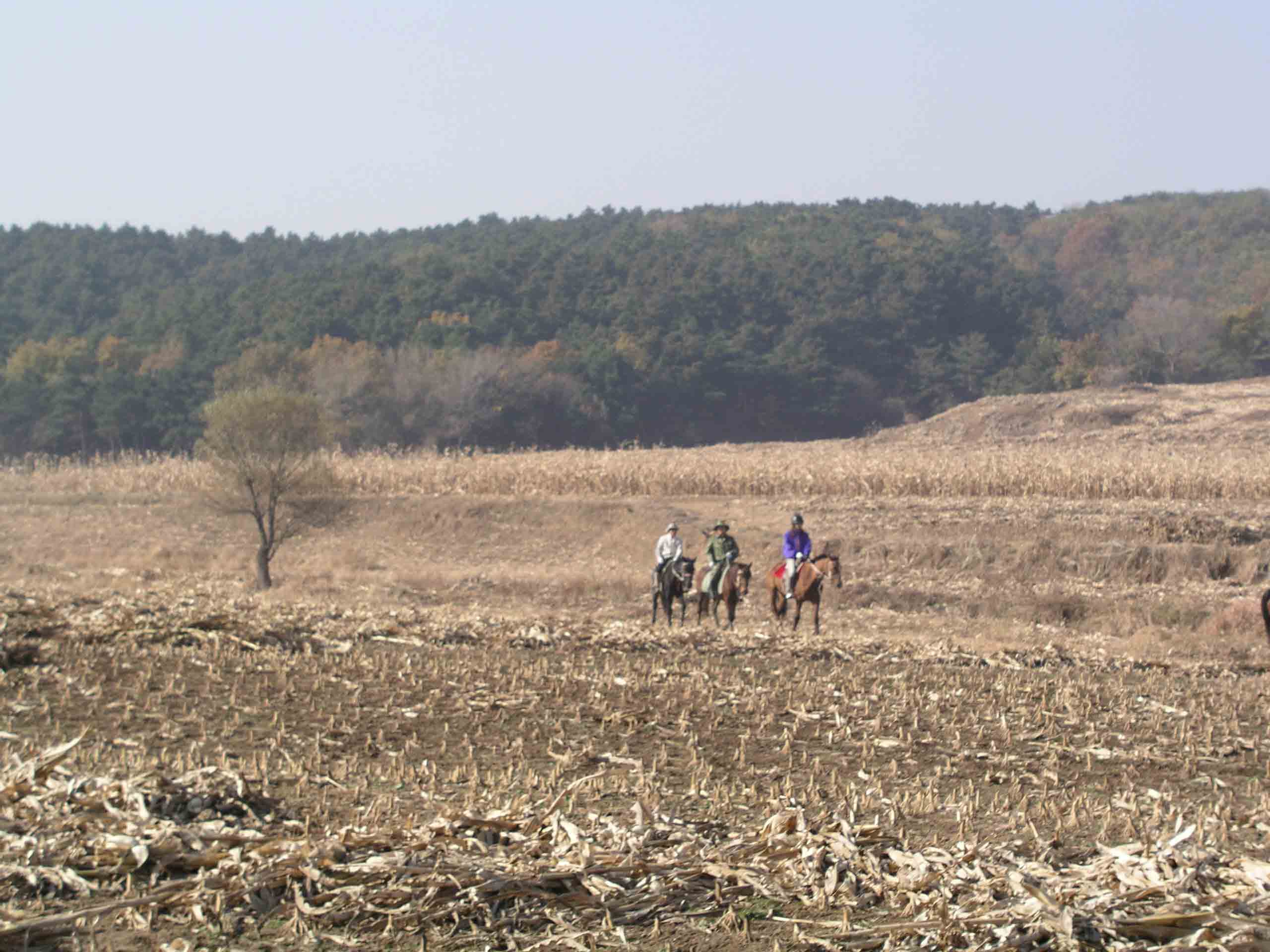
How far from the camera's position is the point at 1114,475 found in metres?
34.1

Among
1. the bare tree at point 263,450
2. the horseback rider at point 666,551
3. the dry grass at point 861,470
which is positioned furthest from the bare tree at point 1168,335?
the horseback rider at point 666,551

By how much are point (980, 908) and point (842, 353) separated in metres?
81.7

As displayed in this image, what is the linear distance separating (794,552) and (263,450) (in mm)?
14875

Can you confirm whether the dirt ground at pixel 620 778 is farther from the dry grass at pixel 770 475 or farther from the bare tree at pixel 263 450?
the dry grass at pixel 770 475

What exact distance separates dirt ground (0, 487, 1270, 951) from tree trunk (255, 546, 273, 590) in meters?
9.15

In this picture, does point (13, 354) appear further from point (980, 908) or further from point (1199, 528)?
point (980, 908)

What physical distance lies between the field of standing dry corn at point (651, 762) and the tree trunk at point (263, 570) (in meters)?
2.12

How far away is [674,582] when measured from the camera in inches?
840

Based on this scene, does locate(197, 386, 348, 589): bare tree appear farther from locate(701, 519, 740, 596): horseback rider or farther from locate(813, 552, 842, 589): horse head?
locate(813, 552, 842, 589): horse head

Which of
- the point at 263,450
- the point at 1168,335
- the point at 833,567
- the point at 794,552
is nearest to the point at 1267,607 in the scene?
the point at 833,567

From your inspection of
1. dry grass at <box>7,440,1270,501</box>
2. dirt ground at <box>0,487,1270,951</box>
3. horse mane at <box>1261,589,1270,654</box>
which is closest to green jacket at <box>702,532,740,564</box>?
dirt ground at <box>0,487,1270,951</box>

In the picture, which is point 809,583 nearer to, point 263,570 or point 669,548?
point 669,548

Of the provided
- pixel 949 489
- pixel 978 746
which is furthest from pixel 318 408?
pixel 978 746

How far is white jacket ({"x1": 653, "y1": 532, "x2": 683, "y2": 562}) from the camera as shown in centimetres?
2141
